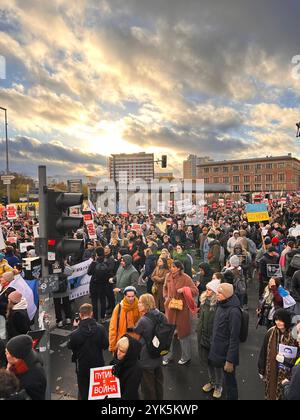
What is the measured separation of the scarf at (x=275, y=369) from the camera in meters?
3.69

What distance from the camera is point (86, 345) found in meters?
3.97

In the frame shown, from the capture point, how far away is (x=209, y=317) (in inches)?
186

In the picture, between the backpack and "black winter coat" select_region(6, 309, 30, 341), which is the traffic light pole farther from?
the backpack

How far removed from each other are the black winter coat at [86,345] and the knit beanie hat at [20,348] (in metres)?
0.82

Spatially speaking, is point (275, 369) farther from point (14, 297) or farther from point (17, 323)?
point (14, 297)

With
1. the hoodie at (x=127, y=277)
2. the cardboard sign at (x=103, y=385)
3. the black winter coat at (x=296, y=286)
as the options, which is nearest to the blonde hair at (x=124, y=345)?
the cardboard sign at (x=103, y=385)

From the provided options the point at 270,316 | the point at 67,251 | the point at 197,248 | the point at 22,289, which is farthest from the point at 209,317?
the point at 197,248

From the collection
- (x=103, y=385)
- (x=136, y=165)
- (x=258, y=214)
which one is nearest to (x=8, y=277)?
(x=103, y=385)

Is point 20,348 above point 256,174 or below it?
below

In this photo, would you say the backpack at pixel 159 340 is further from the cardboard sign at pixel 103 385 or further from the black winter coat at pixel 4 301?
the black winter coat at pixel 4 301

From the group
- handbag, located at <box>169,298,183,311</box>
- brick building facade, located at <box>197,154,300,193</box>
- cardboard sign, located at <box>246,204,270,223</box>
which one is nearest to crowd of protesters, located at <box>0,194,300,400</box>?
handbag, located at <box>169,298,183,311</box>

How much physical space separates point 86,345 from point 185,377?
2.14 m

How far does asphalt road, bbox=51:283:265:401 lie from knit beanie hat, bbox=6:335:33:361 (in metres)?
2.06
